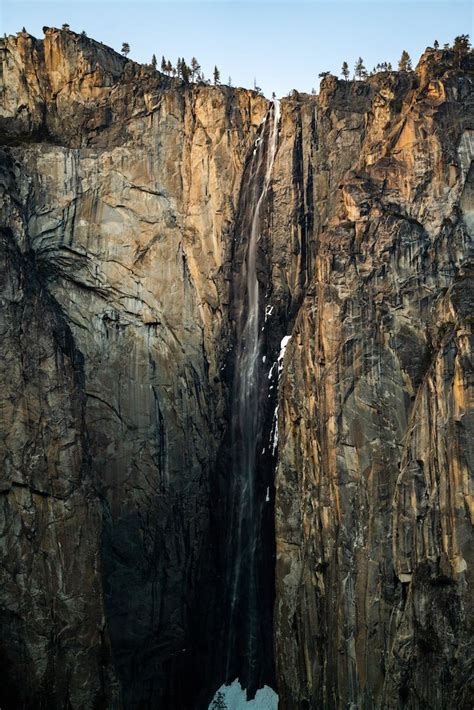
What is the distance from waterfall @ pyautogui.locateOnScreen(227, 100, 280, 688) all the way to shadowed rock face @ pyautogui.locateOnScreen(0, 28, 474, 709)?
51cm

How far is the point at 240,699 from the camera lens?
4772 centimetres

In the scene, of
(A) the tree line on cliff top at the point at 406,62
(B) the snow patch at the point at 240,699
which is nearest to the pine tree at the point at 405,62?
(A) the tree line on cliff top at the point at 406,62

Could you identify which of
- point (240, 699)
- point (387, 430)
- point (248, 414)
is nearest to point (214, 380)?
point (248, 414)

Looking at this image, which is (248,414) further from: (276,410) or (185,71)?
(185,71)

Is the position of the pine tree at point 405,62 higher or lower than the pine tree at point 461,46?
higher

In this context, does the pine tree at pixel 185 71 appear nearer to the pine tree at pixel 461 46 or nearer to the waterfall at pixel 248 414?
the waterfall at pixel 248 414

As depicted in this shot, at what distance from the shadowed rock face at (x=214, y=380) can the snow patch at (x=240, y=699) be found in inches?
41.7

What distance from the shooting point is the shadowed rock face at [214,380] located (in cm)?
4056

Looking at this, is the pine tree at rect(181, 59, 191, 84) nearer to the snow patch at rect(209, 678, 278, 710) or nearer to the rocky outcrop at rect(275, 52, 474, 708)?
the rocky outcrop at rect(275, 52, 474, 708)

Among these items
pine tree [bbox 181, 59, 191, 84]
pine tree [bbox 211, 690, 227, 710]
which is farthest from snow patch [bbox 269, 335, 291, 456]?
pine tree [bbox 181, 59, 191, 84]

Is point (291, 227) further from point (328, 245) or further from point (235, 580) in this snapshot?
point (235, 580)

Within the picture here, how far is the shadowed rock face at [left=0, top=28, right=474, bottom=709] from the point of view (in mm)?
40562

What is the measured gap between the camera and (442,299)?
136 feet

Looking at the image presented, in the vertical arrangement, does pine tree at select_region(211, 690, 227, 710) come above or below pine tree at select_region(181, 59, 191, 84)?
below
